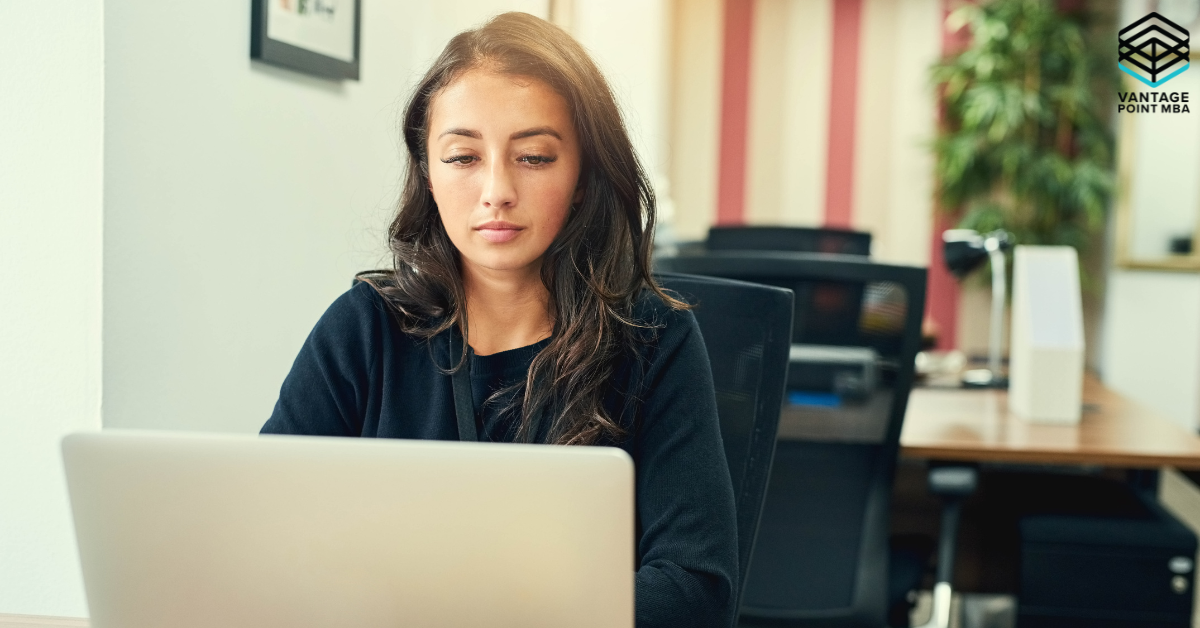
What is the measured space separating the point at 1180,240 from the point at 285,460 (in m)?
5.74

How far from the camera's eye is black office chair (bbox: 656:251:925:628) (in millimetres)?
1822

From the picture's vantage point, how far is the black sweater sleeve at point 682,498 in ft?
3.01

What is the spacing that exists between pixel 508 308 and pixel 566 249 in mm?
97

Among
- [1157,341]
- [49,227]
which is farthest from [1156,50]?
[49,227]

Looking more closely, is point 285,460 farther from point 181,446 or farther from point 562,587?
point 562,587

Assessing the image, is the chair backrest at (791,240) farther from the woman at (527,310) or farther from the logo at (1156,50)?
the woman at (527,310)

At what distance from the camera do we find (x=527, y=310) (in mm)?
1161

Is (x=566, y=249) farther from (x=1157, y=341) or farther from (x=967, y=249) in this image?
(x=1157, y=341)

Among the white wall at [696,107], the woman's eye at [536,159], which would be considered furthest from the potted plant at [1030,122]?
the woman's eye at [536,159]

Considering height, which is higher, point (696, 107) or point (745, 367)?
point (696, 107)

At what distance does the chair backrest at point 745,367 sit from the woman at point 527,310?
169mm

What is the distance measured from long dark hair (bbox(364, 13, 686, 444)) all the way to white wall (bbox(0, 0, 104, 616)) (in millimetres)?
336

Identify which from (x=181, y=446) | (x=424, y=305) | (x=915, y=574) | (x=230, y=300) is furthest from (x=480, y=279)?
(x=915, y=574)

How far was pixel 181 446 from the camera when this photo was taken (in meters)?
0.64
